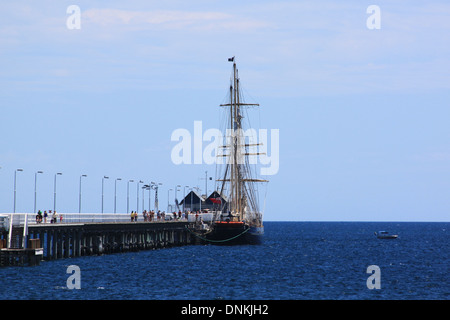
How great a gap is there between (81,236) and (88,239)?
8.29 feet

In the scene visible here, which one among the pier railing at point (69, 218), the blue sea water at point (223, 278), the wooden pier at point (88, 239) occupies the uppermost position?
the pier railing at point (69, 218)

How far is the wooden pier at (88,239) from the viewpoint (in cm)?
6806

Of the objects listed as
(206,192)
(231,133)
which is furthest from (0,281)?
(206,192)

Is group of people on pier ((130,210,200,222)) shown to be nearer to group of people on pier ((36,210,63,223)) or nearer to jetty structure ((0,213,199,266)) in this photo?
jetty structure ((0,213,199,266))

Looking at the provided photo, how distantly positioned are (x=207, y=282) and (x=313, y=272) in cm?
1567

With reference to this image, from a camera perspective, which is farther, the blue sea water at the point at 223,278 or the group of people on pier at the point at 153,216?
the group of people on pier at the point at 153,216

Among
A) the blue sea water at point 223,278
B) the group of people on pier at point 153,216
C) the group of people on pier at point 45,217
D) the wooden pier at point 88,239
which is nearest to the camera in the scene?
the blue sea water at point 223,278

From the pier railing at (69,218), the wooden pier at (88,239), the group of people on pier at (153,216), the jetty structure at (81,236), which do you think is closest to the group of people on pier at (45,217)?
the pier railing at (69,218)

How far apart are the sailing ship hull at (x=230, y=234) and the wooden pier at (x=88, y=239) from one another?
5.90m

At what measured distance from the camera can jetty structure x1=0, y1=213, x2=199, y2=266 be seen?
2665 inches

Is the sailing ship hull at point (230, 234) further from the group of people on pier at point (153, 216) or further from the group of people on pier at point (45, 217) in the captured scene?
the group of people on pier at point (45, 217)

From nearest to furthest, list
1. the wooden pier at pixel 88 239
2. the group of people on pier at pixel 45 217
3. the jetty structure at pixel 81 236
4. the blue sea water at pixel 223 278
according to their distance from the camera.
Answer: the blue sea water at pixel 223 278 < the jetty structure at pixel 81 236 < the wooden pier at pixel 88 239 < the group of people on pier at pixel 45 217

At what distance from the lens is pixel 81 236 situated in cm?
8406

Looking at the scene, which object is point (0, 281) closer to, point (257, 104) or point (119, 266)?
point (119, 266)
